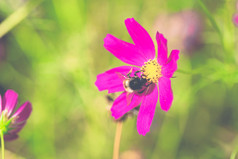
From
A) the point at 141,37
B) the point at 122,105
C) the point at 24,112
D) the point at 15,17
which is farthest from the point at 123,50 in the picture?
the point at 15,17

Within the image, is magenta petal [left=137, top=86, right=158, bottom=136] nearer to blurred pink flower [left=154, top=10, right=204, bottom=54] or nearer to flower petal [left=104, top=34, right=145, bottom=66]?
flower petal [left=104, top=34, right=145, bottom=66]

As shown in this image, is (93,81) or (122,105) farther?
(93,81)

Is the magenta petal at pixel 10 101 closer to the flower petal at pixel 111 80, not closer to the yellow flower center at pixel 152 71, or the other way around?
the flower petal at pixel 111 80

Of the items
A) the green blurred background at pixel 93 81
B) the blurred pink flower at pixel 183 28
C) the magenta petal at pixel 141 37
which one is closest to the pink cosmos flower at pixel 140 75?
the magenta petal at pixel 141 37

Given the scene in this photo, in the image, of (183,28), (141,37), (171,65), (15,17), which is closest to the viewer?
(171,65)

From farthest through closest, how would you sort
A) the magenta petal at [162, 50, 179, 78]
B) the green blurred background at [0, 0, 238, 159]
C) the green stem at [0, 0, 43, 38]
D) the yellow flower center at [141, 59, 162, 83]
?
the green blurred background at [0, 0, 238, 159] → the green stem at [0, 0, 43, 38] → the yellow flower center at [141, 59, 162, 83] → the magenta petal at [162, 50, 179, 78]

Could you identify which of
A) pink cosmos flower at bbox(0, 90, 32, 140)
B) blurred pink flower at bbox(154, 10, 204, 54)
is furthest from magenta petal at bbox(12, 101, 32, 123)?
blurred pink flower at bbox(154, 10, 204, 54)

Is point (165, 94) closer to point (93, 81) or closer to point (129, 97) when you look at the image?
point (129, 97)
